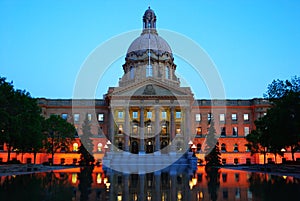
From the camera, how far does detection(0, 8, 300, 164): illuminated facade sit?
59.2m

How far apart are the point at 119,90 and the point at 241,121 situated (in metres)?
30.5

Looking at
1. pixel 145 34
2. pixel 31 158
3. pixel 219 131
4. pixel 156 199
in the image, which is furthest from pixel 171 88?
pixel 156 199

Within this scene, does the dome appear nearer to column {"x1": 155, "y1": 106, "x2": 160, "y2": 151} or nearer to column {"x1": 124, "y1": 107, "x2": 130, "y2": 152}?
column {"x1": 155, "y1": 106, "x2": 160, "y2": 151}

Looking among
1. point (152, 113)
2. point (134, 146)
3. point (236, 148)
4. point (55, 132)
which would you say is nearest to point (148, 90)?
point (152, 113)

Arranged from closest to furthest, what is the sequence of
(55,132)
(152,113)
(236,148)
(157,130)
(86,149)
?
(55,132)
(86,149)
(157,130)
(152,113)
(236,148)

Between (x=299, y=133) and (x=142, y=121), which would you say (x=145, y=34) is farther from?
(x=299, y=133)

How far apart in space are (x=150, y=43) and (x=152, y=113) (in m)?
21.7

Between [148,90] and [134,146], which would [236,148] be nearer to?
[134,146]

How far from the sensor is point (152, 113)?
207 ft

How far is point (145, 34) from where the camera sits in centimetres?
8119

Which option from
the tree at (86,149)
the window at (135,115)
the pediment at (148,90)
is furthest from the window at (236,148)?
the tree at (86,149)

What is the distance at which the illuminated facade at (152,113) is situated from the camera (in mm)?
59250

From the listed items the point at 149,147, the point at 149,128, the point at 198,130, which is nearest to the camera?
the point at 149,128

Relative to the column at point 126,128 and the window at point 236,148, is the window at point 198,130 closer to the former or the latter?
the window at point 236,148
